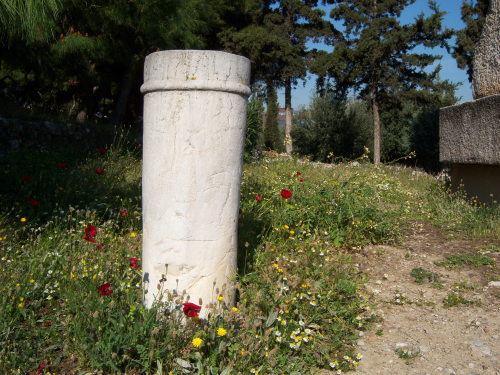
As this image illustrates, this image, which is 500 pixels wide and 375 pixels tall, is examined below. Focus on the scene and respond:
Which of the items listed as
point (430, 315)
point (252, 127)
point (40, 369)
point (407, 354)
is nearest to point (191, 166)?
point (40, 369)

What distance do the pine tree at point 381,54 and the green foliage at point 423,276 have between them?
13.2 metres

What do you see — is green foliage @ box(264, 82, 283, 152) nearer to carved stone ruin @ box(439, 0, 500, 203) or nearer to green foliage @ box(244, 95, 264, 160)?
green foliage @ box(244, 95, 264, 160)

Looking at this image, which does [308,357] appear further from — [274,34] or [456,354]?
[274,34]

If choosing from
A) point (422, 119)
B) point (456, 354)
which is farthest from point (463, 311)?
point (422, 119)

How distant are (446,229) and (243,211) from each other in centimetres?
176

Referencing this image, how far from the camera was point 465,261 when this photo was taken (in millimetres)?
3146

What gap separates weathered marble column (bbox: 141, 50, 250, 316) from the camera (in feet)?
6.36

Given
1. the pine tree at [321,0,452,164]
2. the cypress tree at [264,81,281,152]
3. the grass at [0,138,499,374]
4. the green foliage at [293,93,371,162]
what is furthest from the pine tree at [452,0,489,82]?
the grass at [0,138,499,374]

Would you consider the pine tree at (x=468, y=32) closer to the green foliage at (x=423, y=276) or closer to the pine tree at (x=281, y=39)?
the pine tree at (x=281, y=39)

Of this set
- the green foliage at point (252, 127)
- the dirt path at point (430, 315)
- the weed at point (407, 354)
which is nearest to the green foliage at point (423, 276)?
the dirt path at point (430, 315)

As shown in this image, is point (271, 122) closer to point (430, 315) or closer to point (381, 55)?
point (381, 55)

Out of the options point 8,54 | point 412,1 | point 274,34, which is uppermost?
point 412,1

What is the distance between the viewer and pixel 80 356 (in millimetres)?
1733

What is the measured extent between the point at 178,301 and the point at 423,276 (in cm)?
177
